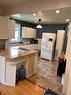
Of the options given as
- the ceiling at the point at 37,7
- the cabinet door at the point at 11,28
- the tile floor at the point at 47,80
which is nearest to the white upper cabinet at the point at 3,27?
the cabinet door at the point at 11,28

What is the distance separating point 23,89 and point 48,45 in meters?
3.31

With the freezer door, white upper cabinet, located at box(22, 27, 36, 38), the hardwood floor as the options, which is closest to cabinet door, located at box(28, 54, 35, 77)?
the hardwood floor

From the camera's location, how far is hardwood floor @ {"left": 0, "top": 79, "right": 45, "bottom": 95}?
2.56 m

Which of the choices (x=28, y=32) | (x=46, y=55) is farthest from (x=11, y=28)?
(x=46, y=55)

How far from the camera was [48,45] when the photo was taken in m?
5.58

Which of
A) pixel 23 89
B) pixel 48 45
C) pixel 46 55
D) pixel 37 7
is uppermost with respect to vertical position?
pixel 37 7

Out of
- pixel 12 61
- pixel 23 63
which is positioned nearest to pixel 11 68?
pixel 12 61

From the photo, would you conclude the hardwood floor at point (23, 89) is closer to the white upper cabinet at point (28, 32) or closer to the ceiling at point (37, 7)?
the ceiling at point (37, 7)

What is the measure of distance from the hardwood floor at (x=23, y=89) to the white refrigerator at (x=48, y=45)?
280cm

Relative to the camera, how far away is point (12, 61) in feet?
9.00

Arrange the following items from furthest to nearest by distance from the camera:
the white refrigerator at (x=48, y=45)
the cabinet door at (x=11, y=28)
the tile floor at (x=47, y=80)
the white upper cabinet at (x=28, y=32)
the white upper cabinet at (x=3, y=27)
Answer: the white upper cabinet at (x=28, y=32), the white refrigerator at (x=48, y=45), the cabinet door at (x=11, y=28), the white upper cabinet at (x=3, y=27), the tile floor at (x=47, y=80)

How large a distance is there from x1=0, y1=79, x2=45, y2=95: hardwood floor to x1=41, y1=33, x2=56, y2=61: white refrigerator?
2802 millimetres

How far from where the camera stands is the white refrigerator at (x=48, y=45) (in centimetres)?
543

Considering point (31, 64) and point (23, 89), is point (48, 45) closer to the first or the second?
point (31, 64)
